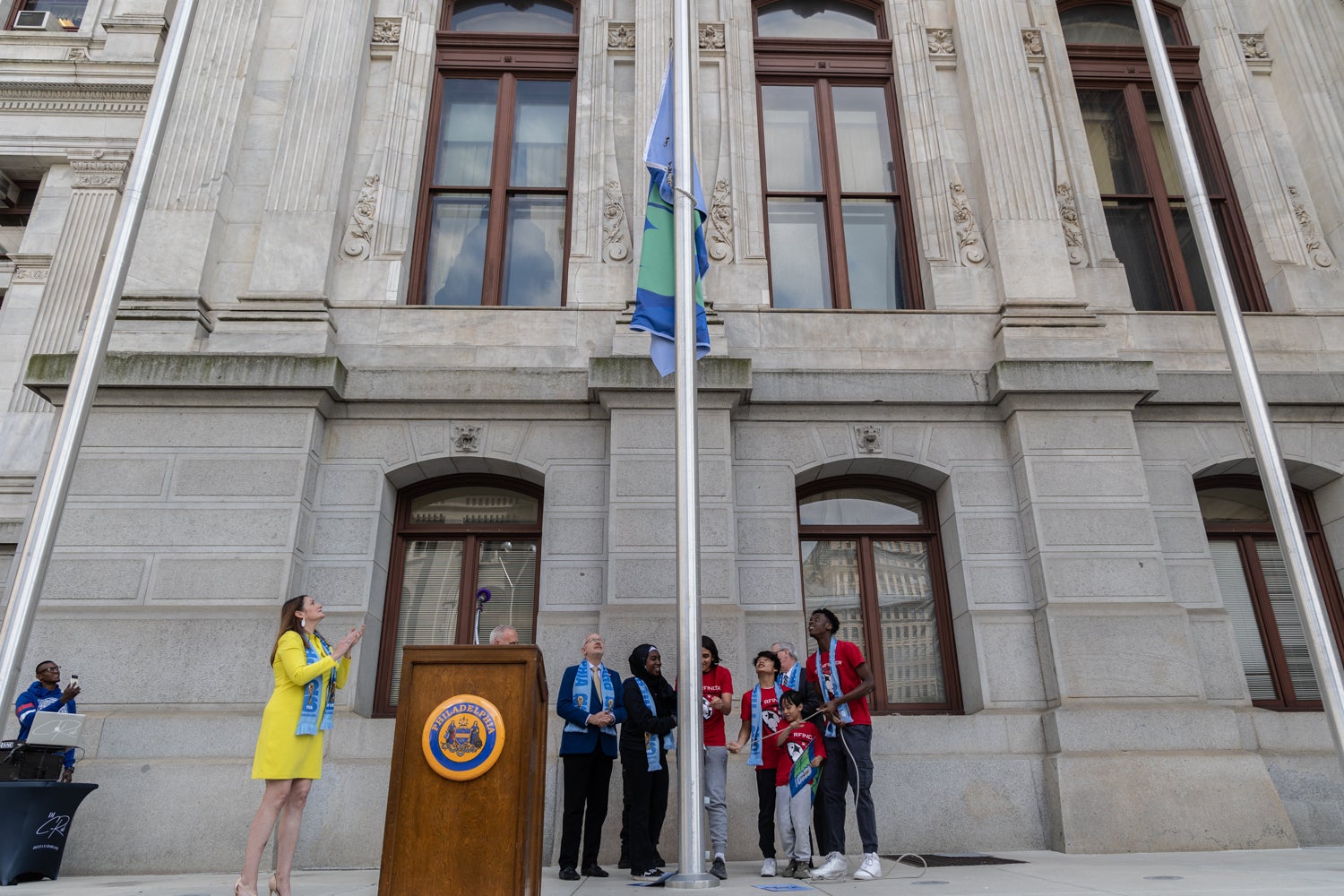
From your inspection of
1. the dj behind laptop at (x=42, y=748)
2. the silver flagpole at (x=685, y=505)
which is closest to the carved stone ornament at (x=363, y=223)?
the silver flagpole at (x=685, y=505)

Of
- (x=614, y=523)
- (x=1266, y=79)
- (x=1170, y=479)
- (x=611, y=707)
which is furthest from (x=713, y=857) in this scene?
(x=1266, y=79)

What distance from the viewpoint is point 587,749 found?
26.0 feet

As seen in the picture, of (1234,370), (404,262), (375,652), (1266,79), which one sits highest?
(1266,79)

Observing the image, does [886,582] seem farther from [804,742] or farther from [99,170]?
[99,170]

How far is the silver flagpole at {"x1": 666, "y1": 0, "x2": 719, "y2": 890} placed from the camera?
6.04 m

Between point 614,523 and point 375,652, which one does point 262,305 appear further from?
point 614,523

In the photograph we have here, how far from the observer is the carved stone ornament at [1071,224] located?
12430 millimetres

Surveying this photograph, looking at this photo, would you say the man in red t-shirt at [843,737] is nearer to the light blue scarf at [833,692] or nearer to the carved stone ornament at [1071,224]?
the light blue scarf at [833,692]

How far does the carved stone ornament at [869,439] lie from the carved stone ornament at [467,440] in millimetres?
4550

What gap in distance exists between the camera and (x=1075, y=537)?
10.4 m

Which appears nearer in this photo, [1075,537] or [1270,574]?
[1075,537]

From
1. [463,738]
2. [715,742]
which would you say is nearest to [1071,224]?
[715,742]

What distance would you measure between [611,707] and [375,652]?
146 inches

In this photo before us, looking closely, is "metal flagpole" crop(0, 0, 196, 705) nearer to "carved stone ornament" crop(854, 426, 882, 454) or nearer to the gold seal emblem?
the gold seal emblem
